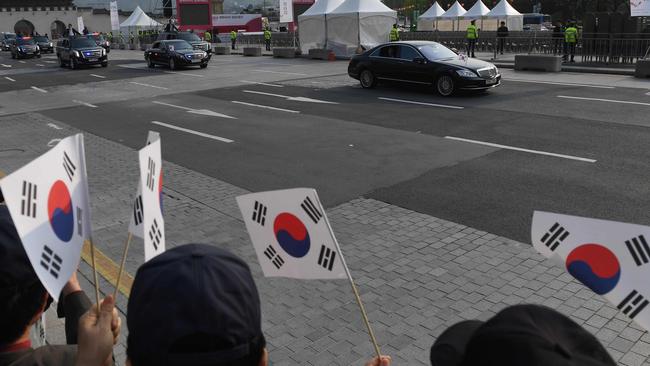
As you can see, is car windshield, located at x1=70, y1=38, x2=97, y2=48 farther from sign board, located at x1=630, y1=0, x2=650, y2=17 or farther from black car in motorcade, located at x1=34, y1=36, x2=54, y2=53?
sign board, located at x1=630, y1=0, x2=650, y2=17

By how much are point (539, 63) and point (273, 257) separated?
74.8 feet

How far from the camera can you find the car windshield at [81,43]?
3356 centimetres

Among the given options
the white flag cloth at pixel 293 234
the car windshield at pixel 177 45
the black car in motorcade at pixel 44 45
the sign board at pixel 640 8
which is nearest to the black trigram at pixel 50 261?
the white flag cloth at pixel 293 234

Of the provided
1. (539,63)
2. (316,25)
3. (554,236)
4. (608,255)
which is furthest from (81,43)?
(608,255)

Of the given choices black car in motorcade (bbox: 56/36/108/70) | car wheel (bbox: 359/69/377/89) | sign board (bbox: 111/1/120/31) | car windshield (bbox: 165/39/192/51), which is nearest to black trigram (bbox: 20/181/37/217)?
car wheel (bbox: 359/69/377/89)

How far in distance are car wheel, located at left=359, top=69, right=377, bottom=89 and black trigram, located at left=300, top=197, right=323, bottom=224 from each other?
1773cm

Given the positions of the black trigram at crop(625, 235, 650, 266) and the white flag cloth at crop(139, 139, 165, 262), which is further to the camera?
the white flag cloth at crop(139, 139, 165, 262)

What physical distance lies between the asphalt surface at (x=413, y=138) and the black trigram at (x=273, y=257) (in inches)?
175

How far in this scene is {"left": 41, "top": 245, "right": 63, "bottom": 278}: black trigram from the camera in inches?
83.7

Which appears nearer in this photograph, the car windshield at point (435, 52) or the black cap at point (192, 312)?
the black cap at point (192, 312)

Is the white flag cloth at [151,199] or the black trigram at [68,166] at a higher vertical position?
the black trigram at [68,166]

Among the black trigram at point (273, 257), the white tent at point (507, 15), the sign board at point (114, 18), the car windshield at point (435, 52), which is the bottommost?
the black trigram at point (273, 257)

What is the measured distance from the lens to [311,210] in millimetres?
2623

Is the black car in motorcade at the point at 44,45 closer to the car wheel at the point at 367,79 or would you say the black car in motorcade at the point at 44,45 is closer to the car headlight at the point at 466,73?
the car wheel at the point at 367,79
